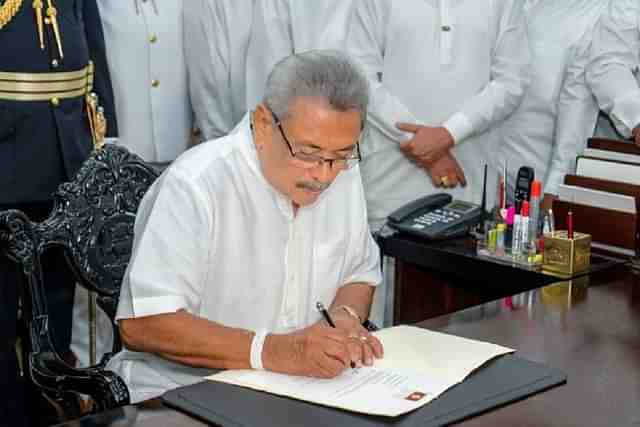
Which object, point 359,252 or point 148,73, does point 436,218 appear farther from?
point 148,73

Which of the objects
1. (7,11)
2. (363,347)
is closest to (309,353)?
(363,347)

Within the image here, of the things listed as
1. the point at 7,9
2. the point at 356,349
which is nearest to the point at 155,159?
the point at 7,9

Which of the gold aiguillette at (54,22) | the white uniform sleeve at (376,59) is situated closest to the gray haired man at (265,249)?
the gold aiguillette at (54,22)

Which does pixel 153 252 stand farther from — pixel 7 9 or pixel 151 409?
pixel 7 9

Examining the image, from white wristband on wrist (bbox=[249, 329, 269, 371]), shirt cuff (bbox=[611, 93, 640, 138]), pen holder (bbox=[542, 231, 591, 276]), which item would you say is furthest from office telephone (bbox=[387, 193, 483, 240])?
white wristband on wrist (bbox=[249, 329, 269, 371])

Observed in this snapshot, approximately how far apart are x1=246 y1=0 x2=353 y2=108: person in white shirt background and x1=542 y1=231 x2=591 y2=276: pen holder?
1.45 meters

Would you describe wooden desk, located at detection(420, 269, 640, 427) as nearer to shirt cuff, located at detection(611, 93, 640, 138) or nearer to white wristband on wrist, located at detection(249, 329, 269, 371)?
white wristband on wrist, located at detection(249, 329, 269, 371)

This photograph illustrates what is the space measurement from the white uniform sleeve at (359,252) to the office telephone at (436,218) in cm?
53

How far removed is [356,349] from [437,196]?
1.44 m

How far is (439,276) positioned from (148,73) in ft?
4.53

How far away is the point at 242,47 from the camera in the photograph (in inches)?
163

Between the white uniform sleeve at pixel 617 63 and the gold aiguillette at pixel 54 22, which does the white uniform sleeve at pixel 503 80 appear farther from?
the gold aiguillette at pixel 54 22

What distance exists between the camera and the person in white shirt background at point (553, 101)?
4.04 meters

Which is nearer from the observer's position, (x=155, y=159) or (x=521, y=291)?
(x=521, y=291)
